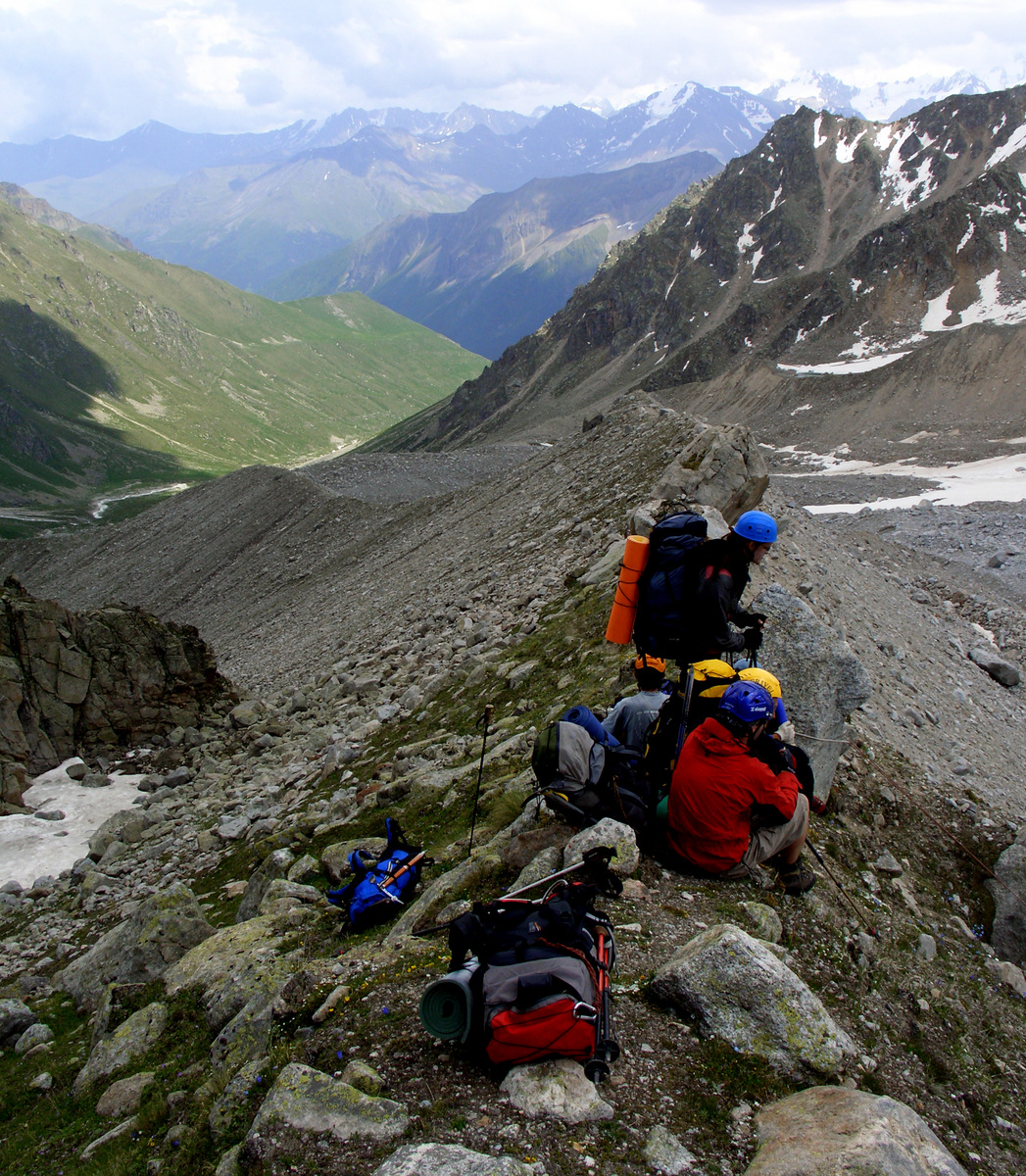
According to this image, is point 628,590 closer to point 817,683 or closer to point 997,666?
point 817,683

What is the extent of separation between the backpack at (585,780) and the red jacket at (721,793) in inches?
23.6

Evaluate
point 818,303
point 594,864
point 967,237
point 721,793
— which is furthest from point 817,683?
point 967,237

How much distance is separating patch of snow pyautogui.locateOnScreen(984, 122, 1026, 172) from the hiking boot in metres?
173

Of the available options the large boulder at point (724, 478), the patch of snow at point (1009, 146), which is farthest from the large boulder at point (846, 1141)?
the patch of snow at point (1009, 146)

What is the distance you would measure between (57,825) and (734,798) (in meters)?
15.2

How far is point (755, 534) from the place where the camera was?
7.75 metres

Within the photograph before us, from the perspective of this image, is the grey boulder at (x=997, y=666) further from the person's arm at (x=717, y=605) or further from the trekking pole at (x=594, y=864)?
the trekking pole at (x=594, y=864)

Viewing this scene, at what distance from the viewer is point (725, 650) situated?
796 cm

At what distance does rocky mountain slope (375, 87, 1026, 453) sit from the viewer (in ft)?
301

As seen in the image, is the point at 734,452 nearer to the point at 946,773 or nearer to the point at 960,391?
the point at 946,773

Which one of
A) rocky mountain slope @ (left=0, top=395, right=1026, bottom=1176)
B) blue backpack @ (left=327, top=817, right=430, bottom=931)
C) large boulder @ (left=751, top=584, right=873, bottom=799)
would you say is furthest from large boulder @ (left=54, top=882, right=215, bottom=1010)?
large boulder @ (left=751, top=584, right=873, bottom=799)

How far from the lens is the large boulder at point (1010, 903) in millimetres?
7625

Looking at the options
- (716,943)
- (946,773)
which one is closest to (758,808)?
(716,943)

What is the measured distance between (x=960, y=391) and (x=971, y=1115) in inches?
3942
